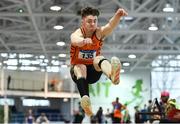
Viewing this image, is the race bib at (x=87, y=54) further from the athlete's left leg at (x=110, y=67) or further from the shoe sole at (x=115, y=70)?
the shoe sole at (x=115, y=70)

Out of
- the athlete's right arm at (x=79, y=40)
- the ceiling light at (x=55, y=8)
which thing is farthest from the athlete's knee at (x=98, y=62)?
the ceiling light at (x=55, y=8)

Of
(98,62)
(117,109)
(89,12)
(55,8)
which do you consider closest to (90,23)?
(89,12)

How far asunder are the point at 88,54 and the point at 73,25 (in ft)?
65.9

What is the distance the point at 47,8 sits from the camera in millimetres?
21422

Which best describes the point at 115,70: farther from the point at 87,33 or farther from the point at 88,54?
the point at 87,33

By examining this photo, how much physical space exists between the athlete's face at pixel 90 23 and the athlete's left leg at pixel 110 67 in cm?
37

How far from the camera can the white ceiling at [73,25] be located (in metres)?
19.8

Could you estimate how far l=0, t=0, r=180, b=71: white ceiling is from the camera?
19812mm

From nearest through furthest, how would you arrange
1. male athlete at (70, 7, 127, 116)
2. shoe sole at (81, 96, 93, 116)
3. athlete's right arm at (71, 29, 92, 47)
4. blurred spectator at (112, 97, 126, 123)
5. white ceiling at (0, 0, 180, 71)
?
1. athlete's right arm at (71, 29, 92, 47)
2. shoe sole at (81, 96, 93, 116)
3. male athlete at (70, 7, 127, 116)
4. blurred spectator at (112, 97, 126, 123)
5. white ceiling at (0, 0, 180, 71)

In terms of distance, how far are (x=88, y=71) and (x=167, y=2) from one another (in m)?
17.0

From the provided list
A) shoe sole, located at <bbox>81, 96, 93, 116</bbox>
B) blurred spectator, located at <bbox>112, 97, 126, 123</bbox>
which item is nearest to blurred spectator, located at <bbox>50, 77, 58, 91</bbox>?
blurred spectator, located at <bbox>112, 97, 126, 123</bbox>

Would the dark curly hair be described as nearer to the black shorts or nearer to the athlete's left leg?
the athlete's left leg

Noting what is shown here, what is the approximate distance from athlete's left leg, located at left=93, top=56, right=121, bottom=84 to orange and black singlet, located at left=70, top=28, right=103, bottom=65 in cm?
8

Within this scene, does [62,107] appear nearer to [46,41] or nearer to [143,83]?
[143,83]
